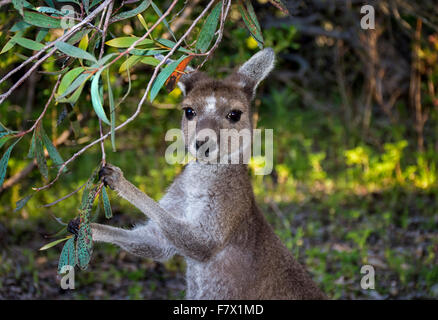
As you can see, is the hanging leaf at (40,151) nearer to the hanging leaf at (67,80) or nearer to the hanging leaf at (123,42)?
the hanging leaf at (67,80)

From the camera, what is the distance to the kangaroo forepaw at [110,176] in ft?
11.2

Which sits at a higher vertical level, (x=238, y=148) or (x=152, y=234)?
(x=238, y=148)

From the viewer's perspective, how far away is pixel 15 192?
22.3ft

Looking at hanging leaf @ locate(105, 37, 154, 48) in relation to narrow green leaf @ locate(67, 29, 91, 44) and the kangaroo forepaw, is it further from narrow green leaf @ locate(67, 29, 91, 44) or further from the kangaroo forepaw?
the kangaroo forepaw

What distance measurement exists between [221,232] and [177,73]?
49.8 inches

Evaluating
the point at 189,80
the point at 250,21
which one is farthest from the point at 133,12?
the point at 189,80

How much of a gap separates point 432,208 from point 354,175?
138 cm

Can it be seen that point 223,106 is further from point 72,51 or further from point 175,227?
point 72,51

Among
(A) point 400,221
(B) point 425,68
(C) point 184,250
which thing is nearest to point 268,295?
(C) point 184,250

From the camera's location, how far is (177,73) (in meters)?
3.50

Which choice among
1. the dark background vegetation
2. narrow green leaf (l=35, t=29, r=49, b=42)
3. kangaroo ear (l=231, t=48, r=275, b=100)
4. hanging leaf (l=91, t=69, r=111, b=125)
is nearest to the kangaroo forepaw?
hanging leaf (l=91, t=69, r=111, b=125)

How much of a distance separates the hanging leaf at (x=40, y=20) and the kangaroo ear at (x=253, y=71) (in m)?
1.72

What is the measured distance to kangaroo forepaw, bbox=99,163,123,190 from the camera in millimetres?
3420

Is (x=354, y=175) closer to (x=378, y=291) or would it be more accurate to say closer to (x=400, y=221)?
(x=400, y=221)
